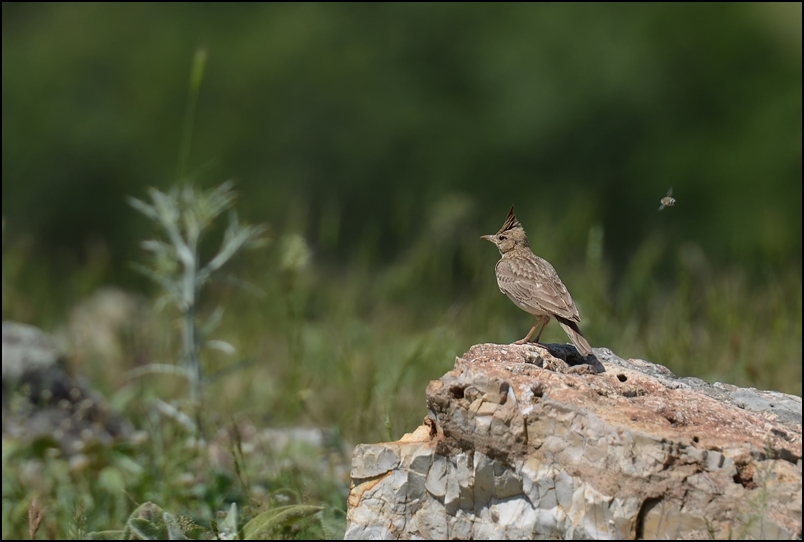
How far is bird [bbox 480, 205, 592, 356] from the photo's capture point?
3.57 m

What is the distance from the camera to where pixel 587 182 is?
13.3m

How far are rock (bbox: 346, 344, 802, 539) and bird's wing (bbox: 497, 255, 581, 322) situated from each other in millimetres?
714

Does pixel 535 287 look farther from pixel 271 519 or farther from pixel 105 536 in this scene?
pixel 105 536

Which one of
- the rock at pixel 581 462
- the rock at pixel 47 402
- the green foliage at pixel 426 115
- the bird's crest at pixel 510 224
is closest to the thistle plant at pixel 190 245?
the rock at pixel 47 402

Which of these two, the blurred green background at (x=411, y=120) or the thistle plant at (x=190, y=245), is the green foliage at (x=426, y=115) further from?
the thistle plant at (x=190, y=245)

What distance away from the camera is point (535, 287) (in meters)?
3.77

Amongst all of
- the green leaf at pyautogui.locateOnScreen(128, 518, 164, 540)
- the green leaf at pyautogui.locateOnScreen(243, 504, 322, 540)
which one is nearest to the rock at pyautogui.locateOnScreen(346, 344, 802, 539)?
the green leaf at pyautogui.locateOnScreen(243, 504, 322, 540)

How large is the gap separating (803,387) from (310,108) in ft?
35.9

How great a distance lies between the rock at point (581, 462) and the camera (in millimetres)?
2332

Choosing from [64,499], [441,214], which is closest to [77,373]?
[64,499]

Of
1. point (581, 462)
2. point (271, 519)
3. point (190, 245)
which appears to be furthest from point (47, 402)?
point (581, 462)

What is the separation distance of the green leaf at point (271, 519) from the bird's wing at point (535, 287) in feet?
3.68

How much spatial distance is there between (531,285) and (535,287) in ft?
0.12

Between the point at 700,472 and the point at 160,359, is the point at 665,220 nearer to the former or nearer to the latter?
the point at 160,359
